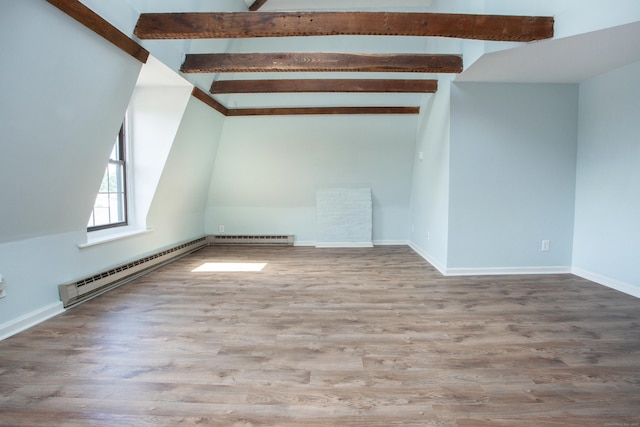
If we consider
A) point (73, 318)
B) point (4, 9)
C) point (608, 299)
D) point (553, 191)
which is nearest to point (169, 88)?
point (4, 9)

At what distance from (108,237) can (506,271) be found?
15.7 feet

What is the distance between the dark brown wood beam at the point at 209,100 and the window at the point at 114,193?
38.5 inches

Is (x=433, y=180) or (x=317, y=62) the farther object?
(x=433, y=180)

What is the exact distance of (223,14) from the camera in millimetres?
2496

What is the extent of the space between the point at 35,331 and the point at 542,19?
4783 millimetres

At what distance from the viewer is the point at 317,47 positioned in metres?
4.41

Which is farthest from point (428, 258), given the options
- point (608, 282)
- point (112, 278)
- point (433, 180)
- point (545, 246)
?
point (112, 278)

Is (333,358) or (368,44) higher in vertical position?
(368,44)

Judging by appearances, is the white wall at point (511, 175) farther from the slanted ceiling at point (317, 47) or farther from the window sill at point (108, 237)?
the window sill at point (108, 237)

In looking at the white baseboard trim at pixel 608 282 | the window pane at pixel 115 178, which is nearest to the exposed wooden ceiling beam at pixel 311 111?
the window pane at pixel 115 178

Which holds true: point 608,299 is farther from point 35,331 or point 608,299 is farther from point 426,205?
point 35,331

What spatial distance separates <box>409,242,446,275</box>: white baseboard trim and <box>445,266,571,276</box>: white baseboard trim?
0.16m

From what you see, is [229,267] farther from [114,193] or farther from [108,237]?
[114,193]

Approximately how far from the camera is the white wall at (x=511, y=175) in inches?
141
